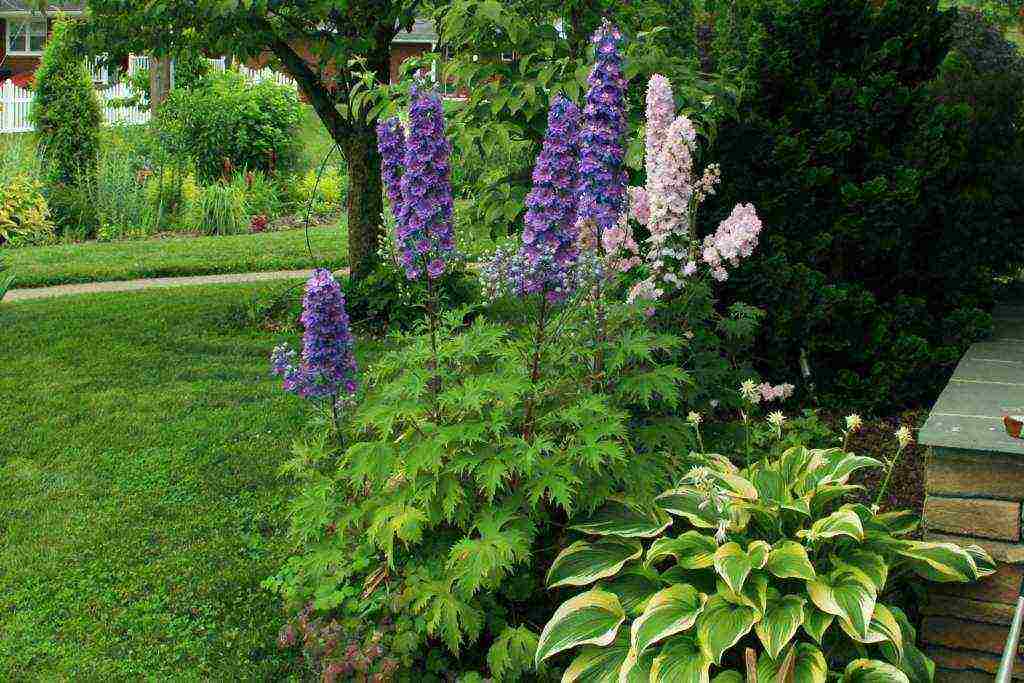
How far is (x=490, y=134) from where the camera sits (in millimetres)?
5441

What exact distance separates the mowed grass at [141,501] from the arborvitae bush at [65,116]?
7.92 meters

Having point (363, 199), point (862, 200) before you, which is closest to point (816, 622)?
point (862, 200)

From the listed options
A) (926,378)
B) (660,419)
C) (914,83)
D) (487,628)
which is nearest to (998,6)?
(914,83)

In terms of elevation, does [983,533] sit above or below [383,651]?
above

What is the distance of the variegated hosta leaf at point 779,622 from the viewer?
311 cm

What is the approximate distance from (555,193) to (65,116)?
536 inches

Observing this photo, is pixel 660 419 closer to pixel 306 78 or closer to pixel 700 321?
pixel 700 321

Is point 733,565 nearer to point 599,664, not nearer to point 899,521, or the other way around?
point 599,664

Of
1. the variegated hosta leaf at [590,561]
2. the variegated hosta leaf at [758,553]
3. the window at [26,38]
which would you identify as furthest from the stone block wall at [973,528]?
the window at [26,38]

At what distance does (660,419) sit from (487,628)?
1008mm

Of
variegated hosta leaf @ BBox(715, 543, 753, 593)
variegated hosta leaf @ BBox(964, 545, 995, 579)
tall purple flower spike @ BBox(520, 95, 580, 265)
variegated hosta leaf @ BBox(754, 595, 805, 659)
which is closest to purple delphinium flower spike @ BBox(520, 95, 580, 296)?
tall purple flower spike @ BBox(520, 95, 580, 265)

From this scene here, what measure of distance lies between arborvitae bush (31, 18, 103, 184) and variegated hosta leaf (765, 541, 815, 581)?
13552mm

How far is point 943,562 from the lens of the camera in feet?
10.9

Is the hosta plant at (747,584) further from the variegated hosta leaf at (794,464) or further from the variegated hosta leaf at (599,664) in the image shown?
the variegated hosta leaf at (794,464)
